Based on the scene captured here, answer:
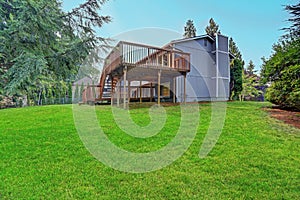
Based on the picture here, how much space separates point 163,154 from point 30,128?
395 centimetres

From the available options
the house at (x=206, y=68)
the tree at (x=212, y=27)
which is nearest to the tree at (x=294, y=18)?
the house at (x=206, y=68)

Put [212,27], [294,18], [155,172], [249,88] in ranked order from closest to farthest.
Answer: [155,172] < [294,18] < [249,88] < [212,27]

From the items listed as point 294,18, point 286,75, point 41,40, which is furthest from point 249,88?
point 41,40

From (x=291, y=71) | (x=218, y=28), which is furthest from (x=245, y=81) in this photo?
(x=291, y=71)

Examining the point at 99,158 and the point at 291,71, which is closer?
the point at 99,158

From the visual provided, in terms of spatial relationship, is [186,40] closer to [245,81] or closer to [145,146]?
[145,146]

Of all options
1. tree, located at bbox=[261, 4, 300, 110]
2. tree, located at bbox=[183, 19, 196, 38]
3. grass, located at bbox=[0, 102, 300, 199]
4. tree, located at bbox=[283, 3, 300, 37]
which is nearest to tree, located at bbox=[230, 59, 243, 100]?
tree, located at bbox=[261, 4, 300, 110]

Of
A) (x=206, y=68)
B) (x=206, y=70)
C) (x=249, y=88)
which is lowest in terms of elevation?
(x=249, y=88)

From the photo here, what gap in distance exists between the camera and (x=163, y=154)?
3.92 meters

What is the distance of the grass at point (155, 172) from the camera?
106 inches

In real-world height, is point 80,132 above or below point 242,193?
above

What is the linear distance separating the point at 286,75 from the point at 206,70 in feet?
19.3

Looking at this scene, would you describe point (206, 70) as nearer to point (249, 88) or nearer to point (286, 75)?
point (286, 75)

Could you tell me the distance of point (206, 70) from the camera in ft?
47.2
